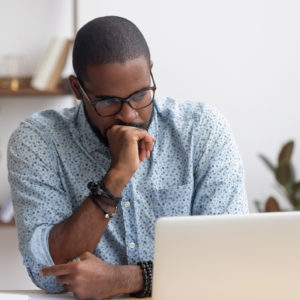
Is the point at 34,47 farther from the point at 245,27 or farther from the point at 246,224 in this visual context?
the point at 246,224

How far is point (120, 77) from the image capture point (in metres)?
1.65

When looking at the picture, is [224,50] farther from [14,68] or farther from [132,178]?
[132,178]

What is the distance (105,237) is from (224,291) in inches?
30.3

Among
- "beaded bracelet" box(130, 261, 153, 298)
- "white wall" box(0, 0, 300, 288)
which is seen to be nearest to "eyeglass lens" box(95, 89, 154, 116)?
"beaded bracelet" box(130, 261, 153, 298)

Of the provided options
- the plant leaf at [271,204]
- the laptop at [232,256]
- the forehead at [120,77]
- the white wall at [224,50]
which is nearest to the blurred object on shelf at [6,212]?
the white wall at [224,50]

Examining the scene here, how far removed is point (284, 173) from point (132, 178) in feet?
4.43

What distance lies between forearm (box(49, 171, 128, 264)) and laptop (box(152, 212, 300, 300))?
0.61 m

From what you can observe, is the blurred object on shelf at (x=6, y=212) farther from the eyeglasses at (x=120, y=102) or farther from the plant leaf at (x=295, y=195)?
the eyeglasses at (x=120, y=102)

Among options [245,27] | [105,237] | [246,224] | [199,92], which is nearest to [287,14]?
[245,27]

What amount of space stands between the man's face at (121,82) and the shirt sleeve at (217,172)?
0.20 metres

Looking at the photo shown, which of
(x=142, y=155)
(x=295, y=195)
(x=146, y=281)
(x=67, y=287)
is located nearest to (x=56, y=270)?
(x=67, y=287)

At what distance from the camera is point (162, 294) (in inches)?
42.6

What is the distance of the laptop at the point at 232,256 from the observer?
105 cm

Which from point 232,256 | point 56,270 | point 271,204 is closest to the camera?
point 232,256
